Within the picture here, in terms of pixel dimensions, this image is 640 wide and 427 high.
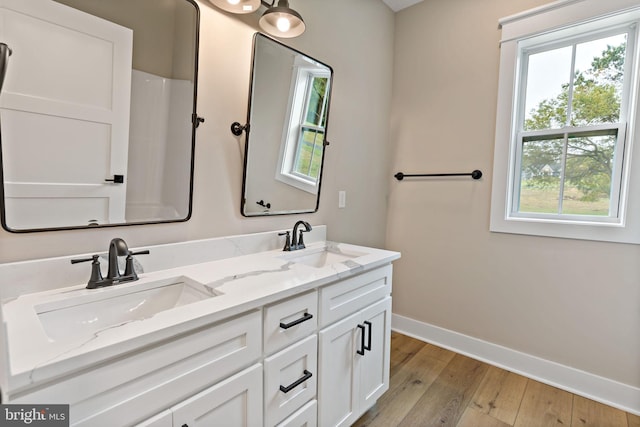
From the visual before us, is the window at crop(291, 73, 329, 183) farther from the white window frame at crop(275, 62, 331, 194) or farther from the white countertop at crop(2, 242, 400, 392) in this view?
the white countertop at crop(2, 242, 400, 392)

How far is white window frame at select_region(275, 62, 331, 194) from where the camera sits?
1.68 metres

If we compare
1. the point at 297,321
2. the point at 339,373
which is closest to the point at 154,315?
the point at 297,321

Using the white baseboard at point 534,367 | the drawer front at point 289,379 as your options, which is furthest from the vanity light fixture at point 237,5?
the white baseboard at point 534,367

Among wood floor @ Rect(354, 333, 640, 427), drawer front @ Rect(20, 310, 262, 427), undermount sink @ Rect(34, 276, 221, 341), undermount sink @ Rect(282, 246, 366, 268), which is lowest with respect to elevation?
wood floor @ Rect(354, 333, 640, 427)

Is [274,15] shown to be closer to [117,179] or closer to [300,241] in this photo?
[117,179]

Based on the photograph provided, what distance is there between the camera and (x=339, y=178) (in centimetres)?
209

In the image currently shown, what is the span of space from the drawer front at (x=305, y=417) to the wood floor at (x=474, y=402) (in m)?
0.48

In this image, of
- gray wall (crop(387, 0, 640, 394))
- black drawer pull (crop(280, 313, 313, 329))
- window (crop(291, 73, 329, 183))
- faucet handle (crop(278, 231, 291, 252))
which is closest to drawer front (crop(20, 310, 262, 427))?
black drawer pull (crop(280, 313, 313, 329))

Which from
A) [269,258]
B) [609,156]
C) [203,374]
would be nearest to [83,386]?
[203,374]

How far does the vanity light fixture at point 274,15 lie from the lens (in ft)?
4.34

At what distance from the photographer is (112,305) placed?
0.97 meters

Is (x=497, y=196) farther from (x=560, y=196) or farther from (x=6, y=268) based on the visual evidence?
(x=6, y=268)

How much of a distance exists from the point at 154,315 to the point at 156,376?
0.65 feet

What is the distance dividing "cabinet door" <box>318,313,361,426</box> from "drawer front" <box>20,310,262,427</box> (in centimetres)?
38
